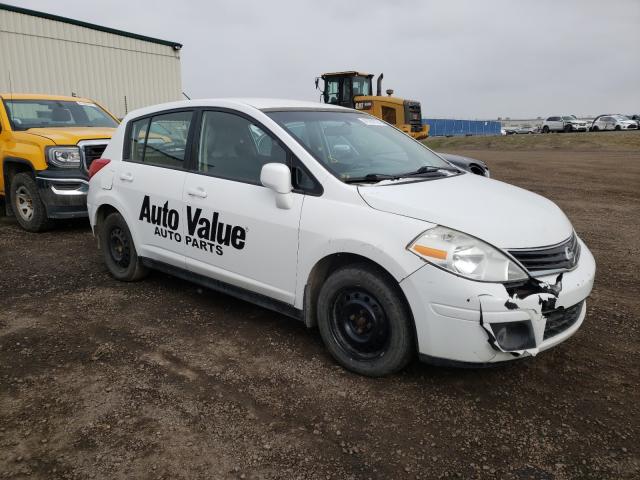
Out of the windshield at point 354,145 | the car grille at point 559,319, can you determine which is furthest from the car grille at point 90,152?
the car grille at point 559,319

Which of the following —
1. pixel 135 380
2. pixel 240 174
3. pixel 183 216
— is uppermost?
pixel 240 174

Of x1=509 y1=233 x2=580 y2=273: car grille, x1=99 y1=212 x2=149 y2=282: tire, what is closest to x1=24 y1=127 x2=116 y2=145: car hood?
x1=99 y1=212 x2=149 y2=282: tire

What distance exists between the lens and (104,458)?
8.34 feet

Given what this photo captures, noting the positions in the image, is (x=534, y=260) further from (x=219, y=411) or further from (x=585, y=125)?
(x=585, y=125)

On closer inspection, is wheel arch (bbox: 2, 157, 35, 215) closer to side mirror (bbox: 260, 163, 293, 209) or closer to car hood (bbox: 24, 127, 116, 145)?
car hood (bbox: 24, 127, 116, 145)

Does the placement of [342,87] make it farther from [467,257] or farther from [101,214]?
[467,257]

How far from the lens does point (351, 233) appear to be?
3.14 metres

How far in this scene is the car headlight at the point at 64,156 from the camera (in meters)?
6.94

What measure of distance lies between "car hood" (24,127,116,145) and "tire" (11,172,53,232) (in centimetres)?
64

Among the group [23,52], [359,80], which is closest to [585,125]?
[359,80]

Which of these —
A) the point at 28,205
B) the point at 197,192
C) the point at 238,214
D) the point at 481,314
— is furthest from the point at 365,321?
the point at 28,205

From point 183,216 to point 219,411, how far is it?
1753 millimetres

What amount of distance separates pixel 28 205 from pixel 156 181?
4.13m

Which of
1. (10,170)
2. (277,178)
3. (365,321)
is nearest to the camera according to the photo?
(365,321)
